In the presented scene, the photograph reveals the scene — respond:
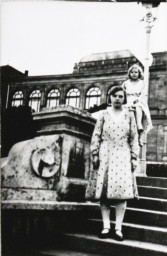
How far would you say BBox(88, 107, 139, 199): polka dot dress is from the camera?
3.80m

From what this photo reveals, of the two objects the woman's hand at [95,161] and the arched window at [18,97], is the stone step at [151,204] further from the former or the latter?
the arched window at [18,97]

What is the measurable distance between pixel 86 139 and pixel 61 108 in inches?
22.4

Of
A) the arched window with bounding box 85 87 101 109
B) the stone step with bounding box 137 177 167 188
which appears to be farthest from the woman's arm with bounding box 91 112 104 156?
the arched window with bounding box 85 87 101 109

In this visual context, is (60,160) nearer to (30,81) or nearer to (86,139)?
(86,139)

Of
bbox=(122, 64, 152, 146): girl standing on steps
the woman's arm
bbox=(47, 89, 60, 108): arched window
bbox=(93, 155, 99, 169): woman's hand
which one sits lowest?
bbox=(93, 155, 99, 169): woman's hand

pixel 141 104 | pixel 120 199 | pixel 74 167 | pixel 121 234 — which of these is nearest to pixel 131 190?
pixel 120 199

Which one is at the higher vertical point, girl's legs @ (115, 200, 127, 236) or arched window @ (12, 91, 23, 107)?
arched window @ (12, 91, 23, 107)

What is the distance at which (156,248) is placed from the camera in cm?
345

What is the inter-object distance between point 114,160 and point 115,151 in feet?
0.35

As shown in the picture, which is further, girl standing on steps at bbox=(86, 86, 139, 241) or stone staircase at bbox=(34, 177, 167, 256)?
girl standing on steps at bbox=(86, 86, 139, 241)

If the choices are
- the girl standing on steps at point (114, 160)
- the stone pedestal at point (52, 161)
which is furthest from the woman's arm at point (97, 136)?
the stone pedestal at point (52, 161)

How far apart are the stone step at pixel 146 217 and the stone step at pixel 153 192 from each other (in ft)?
1.75

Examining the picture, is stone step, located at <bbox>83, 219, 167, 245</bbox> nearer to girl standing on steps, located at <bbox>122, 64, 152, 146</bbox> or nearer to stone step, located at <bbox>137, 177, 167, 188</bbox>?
stone step, located at <bbox>137, 177, 167, 188</bbox>

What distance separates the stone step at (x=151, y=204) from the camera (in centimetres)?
430
